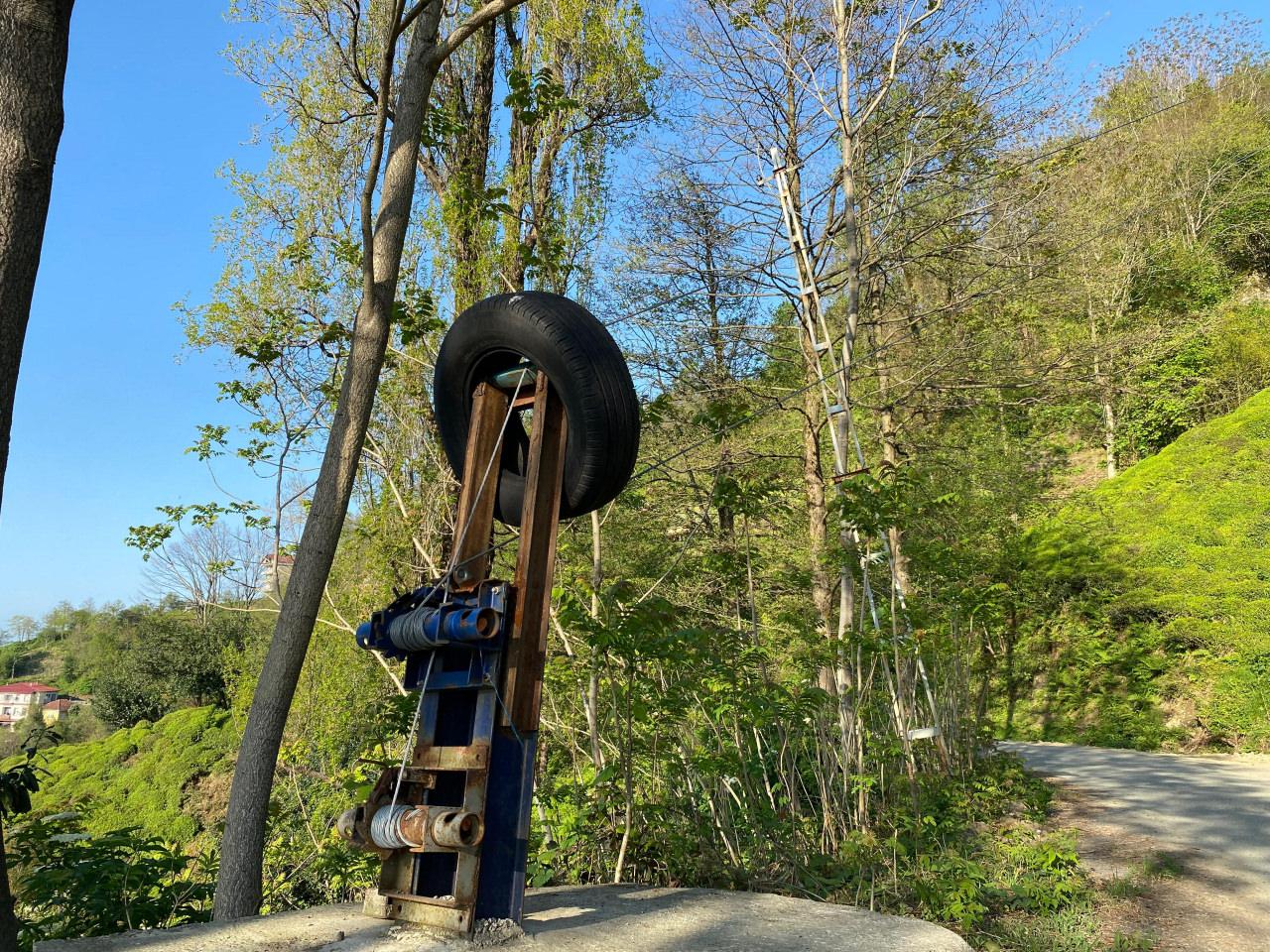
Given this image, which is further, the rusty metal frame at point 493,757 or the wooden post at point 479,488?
the wooden post at point 479,488

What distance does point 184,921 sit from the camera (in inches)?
156

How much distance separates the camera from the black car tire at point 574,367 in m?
3.22

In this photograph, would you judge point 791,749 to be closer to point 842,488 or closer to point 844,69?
point 842,488

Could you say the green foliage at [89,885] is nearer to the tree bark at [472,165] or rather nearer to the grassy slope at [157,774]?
the tree bark at [472,165]

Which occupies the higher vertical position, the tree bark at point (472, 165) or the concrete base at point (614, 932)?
the tree bark at point (472, 165)

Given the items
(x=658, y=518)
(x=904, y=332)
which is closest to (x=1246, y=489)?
(x=904, y=332)

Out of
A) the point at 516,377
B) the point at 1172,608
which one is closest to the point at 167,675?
the point at 1172,608

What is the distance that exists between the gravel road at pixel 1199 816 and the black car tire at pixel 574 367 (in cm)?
324

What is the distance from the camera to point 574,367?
126 inches

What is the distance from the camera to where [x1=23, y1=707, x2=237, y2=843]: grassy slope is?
62.6ft

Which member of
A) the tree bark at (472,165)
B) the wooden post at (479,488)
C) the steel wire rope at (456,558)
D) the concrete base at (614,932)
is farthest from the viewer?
the tree bark at (472,165)

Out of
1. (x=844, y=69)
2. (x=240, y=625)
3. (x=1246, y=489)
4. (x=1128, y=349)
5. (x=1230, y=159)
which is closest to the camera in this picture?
(x=844, y=69)

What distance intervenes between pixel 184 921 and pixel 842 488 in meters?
4.00

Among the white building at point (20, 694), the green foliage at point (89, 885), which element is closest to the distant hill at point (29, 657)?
the white building at point (20, 694)
